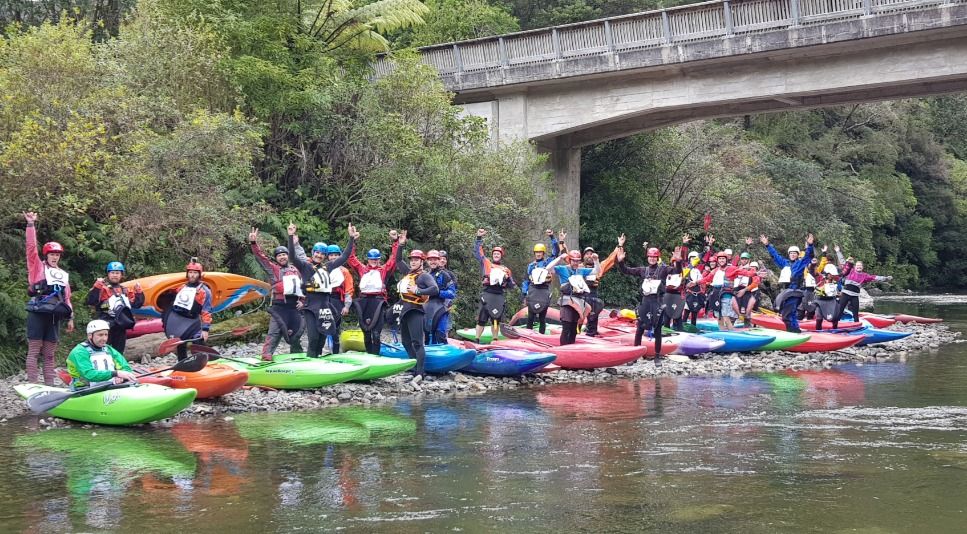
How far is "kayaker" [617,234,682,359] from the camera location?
50.1 ft

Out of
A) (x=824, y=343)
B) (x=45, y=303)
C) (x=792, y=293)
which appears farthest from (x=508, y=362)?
(x=792, y=293)

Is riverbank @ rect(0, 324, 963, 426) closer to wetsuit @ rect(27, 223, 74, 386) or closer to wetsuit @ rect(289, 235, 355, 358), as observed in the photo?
wetsuit @ rect(27, 223, 74, 386)

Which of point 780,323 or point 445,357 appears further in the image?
point 780,323

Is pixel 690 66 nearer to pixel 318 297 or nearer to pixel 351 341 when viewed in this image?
pixel 351 341

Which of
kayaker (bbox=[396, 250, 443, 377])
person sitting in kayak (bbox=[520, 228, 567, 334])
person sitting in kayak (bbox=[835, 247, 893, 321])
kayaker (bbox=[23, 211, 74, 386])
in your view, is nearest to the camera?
kayaker (bbox=[23, 211, 74, 386])

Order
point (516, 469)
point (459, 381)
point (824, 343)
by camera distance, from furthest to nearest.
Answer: point (824, 343), point (459, 381), point (516, 469)

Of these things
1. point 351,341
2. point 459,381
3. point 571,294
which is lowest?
point 459,381

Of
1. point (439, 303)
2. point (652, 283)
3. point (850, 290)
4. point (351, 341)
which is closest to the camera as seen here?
point (439, 303)

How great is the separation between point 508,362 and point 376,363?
2.22 meters

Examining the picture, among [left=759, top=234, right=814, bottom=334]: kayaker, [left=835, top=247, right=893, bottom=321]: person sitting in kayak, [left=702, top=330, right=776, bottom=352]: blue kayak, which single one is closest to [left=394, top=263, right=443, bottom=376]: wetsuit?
[left=702, top=330, right=776, bottom=352]: blue kayak

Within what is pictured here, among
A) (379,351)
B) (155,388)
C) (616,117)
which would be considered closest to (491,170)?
(616,117)

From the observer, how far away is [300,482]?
809 cm

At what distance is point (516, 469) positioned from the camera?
8547 millimetres

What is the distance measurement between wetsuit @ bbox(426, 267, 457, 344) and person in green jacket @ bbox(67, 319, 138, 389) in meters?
4.81
